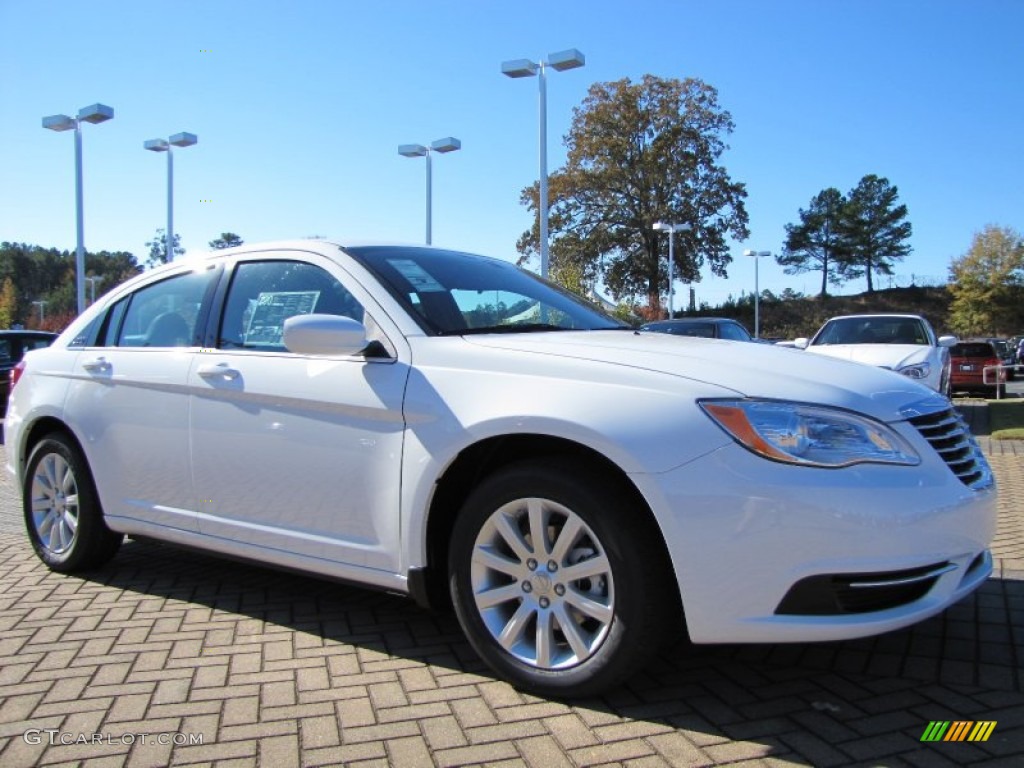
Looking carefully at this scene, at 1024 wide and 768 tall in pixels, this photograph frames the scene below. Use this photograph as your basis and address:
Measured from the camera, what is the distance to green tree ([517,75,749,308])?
49406 millimetres

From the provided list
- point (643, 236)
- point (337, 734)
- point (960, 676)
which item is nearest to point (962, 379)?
point (960, 676)

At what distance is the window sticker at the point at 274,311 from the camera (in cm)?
359

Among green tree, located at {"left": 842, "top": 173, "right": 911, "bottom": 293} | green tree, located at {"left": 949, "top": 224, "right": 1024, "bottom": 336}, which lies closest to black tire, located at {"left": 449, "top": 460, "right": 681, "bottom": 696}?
green tree, located at {"left": 949, "top": 224, "right": 1024, "bottom": 336}

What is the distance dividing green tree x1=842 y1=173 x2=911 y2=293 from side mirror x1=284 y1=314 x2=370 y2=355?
77.8 meters

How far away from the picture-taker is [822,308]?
6638 cm

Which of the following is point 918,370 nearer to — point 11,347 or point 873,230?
point 11,347

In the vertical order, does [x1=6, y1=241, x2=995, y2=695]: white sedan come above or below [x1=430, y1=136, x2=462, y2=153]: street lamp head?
below

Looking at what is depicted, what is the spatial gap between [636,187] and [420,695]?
49179 mm

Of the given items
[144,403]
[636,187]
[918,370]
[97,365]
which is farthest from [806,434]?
[636,187]

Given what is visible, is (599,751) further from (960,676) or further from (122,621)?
(122,621)

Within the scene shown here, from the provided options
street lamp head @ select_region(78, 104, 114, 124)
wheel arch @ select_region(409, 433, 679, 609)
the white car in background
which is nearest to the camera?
wheel arch @ select_region(409, 433, 679, 609)

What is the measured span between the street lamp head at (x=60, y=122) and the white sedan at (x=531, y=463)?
69.0 ft

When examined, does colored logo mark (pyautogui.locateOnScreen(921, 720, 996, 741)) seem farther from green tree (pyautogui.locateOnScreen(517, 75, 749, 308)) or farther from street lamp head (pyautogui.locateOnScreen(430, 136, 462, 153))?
green tree (pyautogui.locateOnScreen(517, 75, 749, 308))

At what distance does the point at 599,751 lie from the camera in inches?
97.3
